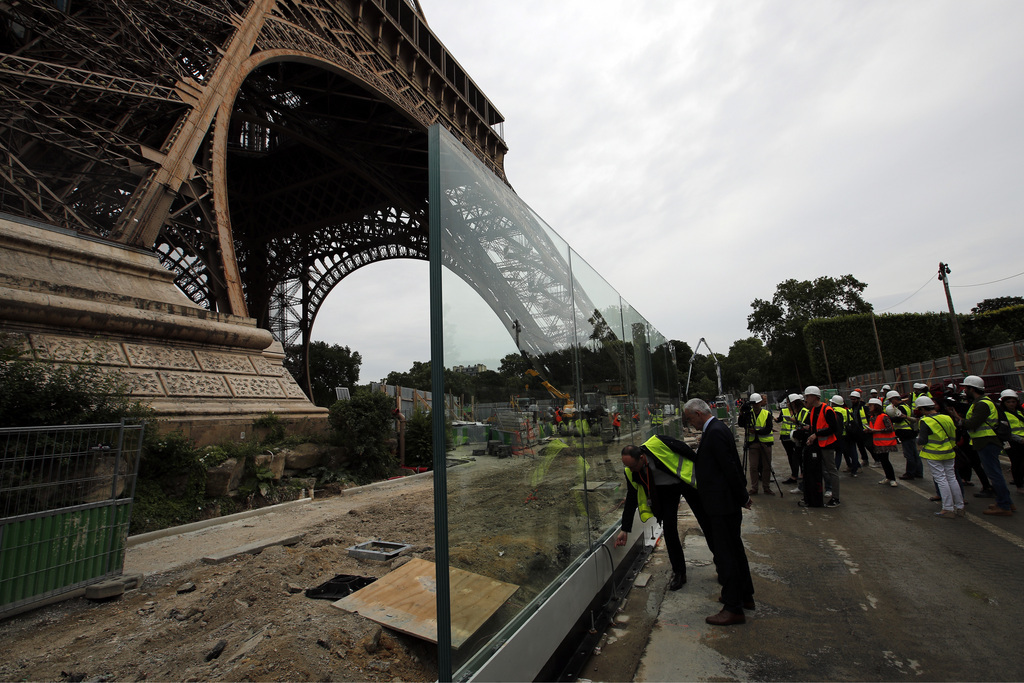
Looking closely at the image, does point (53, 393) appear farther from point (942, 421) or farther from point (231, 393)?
point (942, 421)

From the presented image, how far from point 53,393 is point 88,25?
1048 centimetres

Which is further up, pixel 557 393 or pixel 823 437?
pixel 557 393

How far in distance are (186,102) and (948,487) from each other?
15.5 m

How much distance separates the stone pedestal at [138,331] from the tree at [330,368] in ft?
140

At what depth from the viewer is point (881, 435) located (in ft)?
26.6

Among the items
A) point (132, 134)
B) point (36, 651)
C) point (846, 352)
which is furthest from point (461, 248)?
point (846, 352)

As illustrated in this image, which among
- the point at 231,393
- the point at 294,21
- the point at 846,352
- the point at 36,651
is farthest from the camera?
the point at 846,352

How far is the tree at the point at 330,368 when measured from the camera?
168 ft

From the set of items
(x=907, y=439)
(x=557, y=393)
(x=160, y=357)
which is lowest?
(x=907, y=439)

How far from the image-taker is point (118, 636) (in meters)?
2.99

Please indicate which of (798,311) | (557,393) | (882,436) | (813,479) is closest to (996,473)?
(813,479)

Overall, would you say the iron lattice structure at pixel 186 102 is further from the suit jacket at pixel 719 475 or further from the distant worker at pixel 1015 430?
the distant worker at pixel 1015 430

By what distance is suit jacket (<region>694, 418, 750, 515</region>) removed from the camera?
10.1 ft

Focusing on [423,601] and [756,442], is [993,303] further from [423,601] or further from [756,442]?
[423,601]
